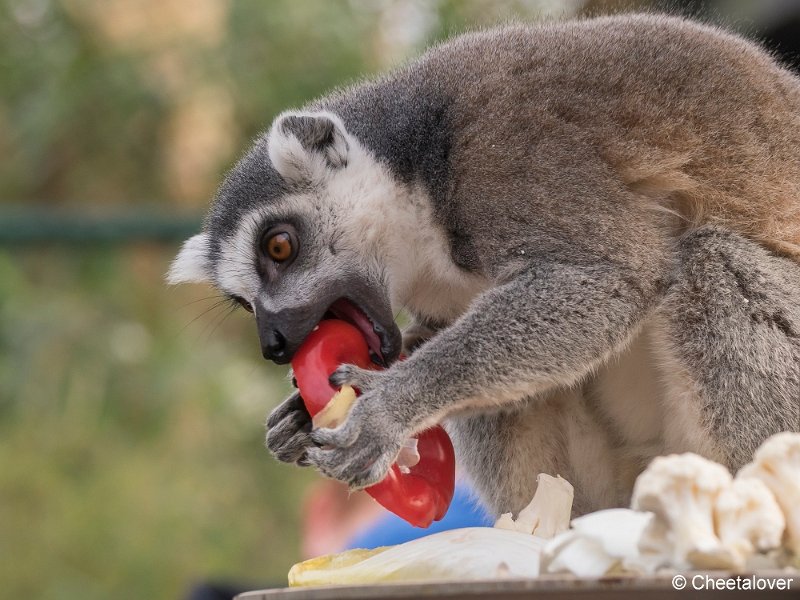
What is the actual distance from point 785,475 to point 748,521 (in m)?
0.15

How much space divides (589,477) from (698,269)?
2.49 feet

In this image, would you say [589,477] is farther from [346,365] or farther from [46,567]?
[46,567]

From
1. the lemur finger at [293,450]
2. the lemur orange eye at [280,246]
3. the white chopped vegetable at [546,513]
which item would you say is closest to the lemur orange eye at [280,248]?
the lemur orange eye at [280,246]

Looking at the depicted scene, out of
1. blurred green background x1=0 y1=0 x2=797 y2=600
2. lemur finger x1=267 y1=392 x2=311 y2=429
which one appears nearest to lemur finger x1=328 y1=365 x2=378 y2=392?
lemur finger x1=267 y1=392 x2=311 y2=429

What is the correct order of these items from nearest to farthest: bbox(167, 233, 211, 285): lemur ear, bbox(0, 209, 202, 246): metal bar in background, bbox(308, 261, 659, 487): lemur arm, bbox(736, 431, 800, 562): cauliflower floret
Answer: bbox(736, 431, 800, 562): cauliflower floret
bbox(308, 261, 659, 487): lemur arm
bbox(167, 233, 211, 285): lemur ear
bbox(0, 209, 202, 246): metal bar in background

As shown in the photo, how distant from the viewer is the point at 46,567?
7188 mm

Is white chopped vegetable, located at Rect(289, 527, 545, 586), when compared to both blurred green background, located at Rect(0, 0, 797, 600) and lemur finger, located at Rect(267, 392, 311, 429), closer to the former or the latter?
lemur finger, located at Rect(267, 392, 311, 429)

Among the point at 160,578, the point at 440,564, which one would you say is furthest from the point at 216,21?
the point at 440,564

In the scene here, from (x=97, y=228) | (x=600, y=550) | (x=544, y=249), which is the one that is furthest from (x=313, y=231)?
(x=97, y=228)

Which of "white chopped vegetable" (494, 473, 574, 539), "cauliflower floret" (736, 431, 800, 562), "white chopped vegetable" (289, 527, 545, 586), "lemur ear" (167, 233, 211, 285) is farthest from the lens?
"lemur ear" (167, 233, 211, 285)

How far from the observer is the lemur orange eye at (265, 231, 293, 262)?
3021 mm

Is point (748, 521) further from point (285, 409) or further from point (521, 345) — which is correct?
point (285, 409)

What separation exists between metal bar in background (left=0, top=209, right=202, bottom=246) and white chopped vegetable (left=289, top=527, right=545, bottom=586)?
493 cm

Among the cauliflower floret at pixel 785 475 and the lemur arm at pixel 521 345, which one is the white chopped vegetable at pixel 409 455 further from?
the cauliflower floret at pixel 785 475
